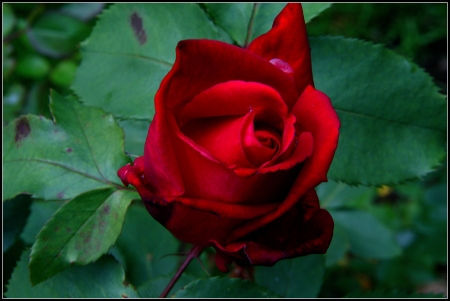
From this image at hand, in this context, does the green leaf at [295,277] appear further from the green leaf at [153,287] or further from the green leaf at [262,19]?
the green leaf at [262,19]

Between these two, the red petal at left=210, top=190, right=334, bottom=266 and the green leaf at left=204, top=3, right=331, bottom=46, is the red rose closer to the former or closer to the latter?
the red petal at left=210, top=190, right=334, bottom=266

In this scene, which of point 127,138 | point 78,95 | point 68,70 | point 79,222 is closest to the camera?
point 79,222

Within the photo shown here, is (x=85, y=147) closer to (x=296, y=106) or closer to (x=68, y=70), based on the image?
(x=296, y=106)

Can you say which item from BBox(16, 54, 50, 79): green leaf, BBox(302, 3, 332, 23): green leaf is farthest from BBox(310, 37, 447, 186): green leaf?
BBox(16, 54, 50, 79): green leaf

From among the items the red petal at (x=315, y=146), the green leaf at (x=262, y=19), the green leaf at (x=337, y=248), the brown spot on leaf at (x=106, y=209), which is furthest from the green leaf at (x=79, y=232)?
the green leaf at (x=337, y=248)

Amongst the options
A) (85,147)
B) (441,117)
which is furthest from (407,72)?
(85,147)

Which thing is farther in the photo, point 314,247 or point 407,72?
point 407,72
